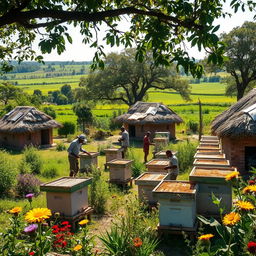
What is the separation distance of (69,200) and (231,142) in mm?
8229

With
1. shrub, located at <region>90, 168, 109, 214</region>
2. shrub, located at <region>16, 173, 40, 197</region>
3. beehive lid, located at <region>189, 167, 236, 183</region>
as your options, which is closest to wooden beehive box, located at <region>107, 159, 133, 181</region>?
A: shrub, located at <region>90, 168, 109, 214</region>

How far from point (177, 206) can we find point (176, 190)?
375 mm

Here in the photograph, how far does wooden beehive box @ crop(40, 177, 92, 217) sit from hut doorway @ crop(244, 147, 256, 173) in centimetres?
806

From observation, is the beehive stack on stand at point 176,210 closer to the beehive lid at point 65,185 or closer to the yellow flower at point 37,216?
the beehive lid at point 65,185

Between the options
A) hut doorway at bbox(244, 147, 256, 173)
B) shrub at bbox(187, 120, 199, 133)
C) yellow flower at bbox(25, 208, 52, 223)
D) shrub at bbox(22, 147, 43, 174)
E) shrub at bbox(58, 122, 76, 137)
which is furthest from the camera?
shrub at bbox(187, 120, 199, 133)

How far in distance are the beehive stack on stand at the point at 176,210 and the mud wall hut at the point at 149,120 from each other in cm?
2008

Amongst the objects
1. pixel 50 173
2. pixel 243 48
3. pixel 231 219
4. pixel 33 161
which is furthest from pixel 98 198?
pixel 243 48

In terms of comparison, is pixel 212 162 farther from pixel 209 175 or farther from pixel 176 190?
pixel 176 190

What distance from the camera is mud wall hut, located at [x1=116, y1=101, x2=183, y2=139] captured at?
27938mm

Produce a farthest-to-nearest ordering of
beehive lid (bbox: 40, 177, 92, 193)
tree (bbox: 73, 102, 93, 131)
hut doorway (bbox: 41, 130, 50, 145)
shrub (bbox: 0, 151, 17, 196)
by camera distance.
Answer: tree (bbox: 73, 102, 93, 131) < hut doorway (bbox: 41, 130, 50, 145) < shrub (bbox: 0, 151, 17, 196) < beehive lid (bbox: 40, 177, 92, 193)

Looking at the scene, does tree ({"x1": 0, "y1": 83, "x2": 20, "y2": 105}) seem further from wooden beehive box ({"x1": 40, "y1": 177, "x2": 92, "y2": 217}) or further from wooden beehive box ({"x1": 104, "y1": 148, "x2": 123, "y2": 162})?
wooden beehive box ({"x1": 40, "y1": 177, "x2": 92, "y2": 217})

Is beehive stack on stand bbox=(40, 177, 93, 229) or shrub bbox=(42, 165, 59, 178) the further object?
shrub bbox=(42, 165, 59, 178)

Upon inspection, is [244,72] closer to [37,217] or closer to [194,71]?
[194,71]

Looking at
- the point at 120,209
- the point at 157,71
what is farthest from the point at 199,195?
the point at 157,71
